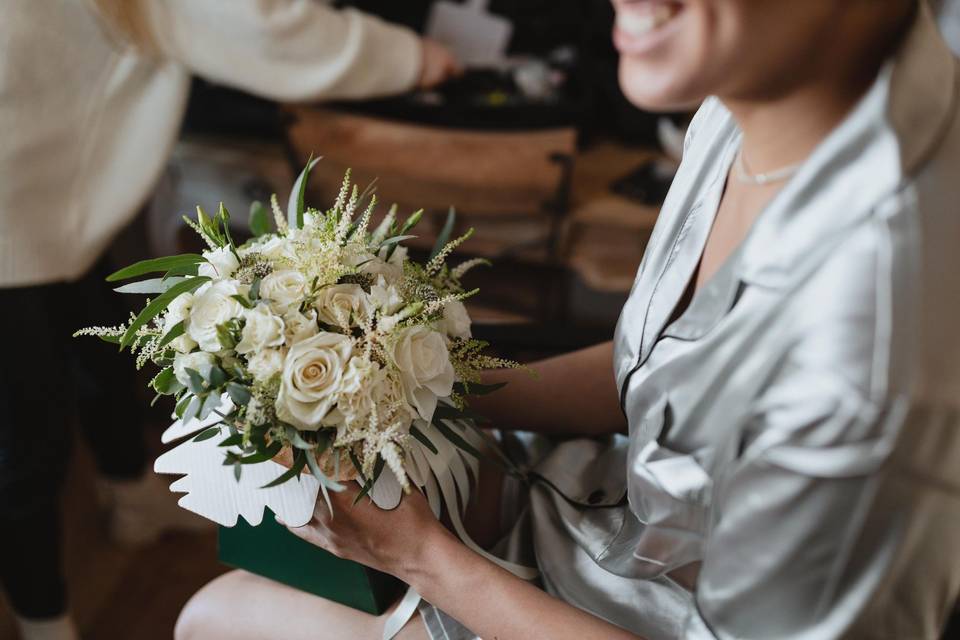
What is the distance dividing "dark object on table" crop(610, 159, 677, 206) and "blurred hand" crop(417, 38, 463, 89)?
46cm

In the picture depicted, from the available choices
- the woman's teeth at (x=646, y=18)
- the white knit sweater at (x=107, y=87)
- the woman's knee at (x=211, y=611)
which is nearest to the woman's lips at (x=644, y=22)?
the woman's teeth at (x=646, y=18)

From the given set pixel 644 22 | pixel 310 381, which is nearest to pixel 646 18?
pixel 644 22

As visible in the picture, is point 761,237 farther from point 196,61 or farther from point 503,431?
point 196,61

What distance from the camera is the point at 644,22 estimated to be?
1.94ft

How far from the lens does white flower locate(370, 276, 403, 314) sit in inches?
30.4

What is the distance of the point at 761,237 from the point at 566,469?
0.44m

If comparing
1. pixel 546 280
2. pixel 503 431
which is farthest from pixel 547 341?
pixel 546 280

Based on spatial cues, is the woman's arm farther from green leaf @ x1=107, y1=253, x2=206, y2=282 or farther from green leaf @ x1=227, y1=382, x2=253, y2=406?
green leaf @ x1=107, y1=253, x2=206, y2=282

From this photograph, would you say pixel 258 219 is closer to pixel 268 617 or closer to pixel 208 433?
pixel 208 433

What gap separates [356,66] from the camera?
1580 millimetres

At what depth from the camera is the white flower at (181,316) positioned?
30.0 inches

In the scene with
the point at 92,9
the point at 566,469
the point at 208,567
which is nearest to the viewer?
the point at 566,469

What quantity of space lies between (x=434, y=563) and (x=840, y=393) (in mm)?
426

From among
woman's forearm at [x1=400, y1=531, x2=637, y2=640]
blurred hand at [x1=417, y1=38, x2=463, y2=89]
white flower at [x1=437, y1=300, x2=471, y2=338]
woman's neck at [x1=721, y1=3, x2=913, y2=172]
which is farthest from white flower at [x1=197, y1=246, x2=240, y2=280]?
blurred hand at [x1=417, y1=38, x2=463, y2=89]
